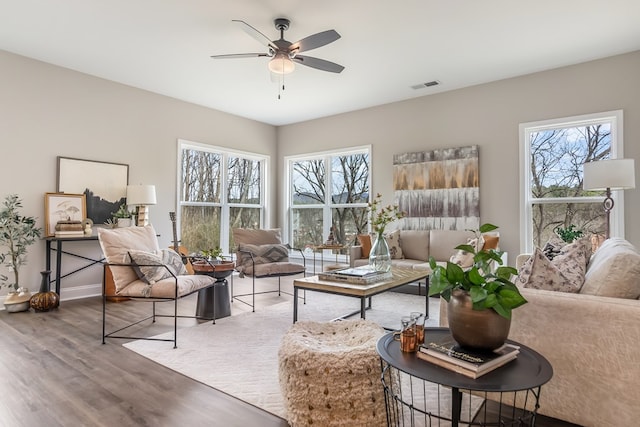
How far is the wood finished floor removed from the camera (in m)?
1.82

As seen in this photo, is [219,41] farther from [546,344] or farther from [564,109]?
[564,109]

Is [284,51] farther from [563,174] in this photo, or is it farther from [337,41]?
Result: [563,174]

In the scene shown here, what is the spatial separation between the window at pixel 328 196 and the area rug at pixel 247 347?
2.18m

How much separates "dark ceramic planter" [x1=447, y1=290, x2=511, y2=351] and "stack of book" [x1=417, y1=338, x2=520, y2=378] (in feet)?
0.12

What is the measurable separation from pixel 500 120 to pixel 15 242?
598 centimetres

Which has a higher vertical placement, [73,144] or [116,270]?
[73,144]

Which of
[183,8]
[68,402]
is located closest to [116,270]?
[68,402]

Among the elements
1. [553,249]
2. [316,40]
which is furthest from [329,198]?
[553,249]

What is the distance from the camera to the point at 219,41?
3754mm

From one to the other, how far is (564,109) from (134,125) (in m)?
5.57

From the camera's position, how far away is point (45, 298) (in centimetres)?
388

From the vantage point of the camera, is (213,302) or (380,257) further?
(213,302)

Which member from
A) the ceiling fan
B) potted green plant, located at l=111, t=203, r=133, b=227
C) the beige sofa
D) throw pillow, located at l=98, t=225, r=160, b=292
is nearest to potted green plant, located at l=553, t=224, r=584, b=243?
the beige sofa

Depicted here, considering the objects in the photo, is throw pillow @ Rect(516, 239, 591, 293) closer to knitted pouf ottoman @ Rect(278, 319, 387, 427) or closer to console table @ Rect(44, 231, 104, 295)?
knitted pouf ottoman @ Rect(278, 319, 387, 427)
